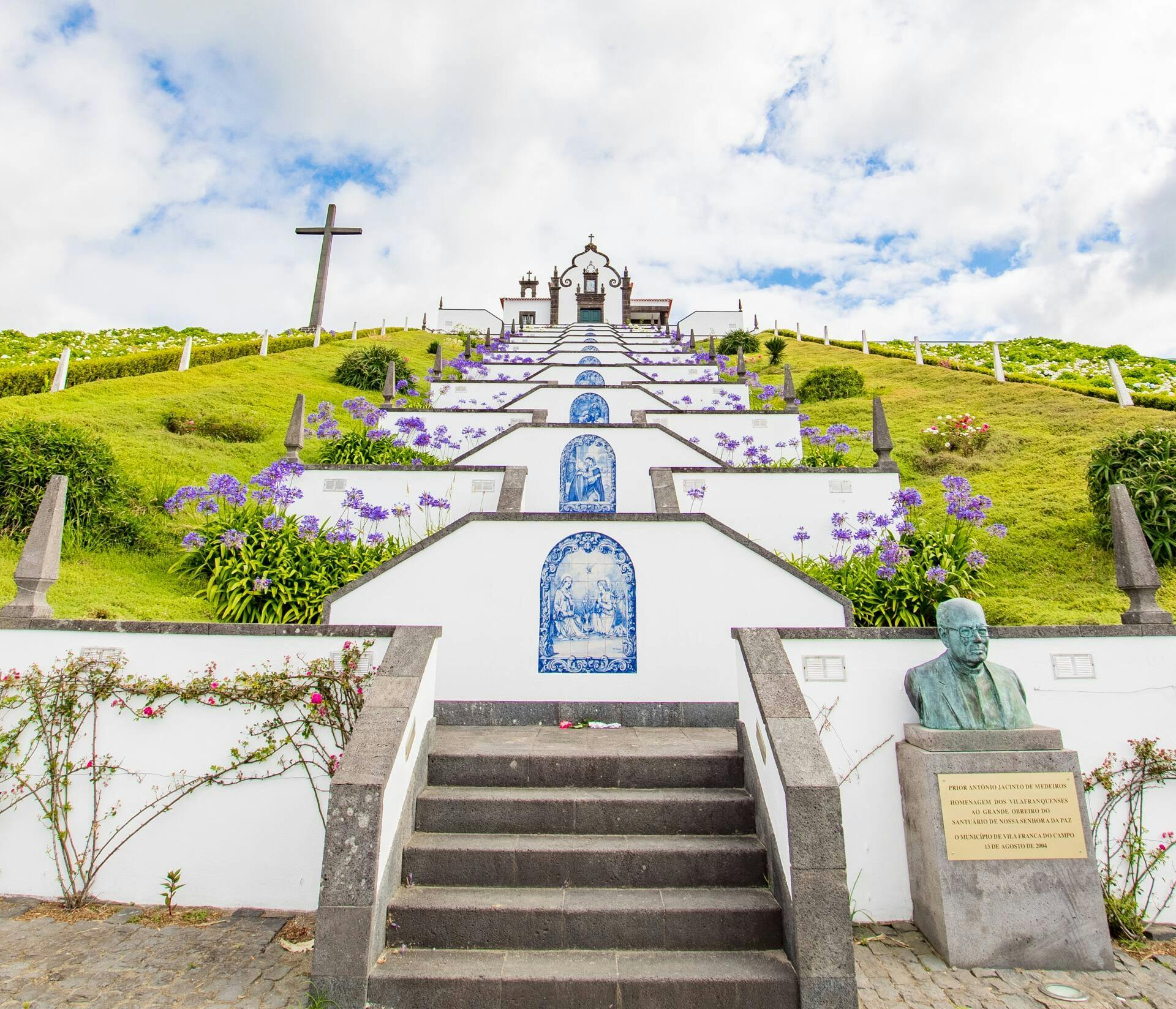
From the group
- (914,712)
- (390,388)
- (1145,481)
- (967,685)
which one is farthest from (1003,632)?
(390,388)

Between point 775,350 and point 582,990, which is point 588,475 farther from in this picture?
point 775,350

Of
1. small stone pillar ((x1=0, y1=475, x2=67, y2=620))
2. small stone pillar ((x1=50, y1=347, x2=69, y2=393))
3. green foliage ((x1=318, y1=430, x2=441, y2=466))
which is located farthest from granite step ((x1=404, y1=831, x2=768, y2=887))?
small stone pillar ((x1=50, y1=347, x2=69, y2=393))

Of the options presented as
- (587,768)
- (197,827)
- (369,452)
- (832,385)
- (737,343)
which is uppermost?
(737,343)

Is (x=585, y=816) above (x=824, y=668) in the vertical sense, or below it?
below

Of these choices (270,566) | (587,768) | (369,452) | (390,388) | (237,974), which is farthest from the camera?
(390,388)

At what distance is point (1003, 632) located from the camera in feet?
16.5

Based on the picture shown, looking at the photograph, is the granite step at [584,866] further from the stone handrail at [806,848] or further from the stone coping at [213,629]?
the stone coping at [213,629]

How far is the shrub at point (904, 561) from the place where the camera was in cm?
796

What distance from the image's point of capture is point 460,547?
6715 millimetres

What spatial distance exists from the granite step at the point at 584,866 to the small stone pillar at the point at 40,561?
12.5 ft

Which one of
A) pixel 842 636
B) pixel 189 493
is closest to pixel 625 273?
pixel 189 493

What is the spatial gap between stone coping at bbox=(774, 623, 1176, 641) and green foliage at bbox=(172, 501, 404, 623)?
5250 mm

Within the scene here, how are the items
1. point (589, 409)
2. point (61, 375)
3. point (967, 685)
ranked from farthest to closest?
point (61, 375), point (589, 409), point (967, 685)

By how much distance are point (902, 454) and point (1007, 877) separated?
13.5m
